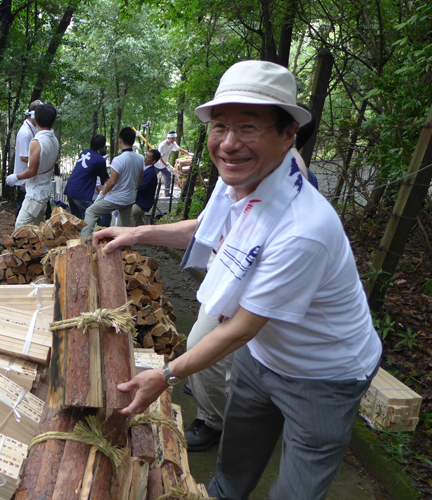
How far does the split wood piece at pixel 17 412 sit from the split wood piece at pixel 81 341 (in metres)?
0.47

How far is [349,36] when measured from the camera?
6.07 metres

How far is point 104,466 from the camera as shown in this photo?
69.4 inches

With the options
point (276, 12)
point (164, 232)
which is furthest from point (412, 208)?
point (276, 12)

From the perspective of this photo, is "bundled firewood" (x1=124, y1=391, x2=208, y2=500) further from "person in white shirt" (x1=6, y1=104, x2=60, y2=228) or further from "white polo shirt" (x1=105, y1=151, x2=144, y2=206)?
"white polo shirt" (x1=105, y1=151, x2=144, y2=206)

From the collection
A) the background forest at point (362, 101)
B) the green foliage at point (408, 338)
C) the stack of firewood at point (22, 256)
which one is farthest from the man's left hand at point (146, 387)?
the stack of firewood at point (22, 256)

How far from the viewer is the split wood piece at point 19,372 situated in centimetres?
244

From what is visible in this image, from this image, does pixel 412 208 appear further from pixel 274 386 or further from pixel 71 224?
pixel 71 224

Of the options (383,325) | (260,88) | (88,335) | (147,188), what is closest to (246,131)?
(260,88)

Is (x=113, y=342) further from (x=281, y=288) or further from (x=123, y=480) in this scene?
(x=281, y=288)

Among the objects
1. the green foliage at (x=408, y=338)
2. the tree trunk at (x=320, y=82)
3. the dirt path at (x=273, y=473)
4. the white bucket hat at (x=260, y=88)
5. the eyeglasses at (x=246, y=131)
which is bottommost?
the dirt path at (x=273, y=473)

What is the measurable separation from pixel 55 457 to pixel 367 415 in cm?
260

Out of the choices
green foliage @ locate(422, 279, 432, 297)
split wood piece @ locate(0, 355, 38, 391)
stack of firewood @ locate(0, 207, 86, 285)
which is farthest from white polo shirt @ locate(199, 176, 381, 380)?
green foliage @ locate(422, 279, 432, 297)

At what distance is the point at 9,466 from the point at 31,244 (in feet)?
12.4

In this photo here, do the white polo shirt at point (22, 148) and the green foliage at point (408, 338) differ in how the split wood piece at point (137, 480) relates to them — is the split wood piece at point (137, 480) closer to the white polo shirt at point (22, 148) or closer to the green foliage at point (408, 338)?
the green foliage at point (408, 338)
